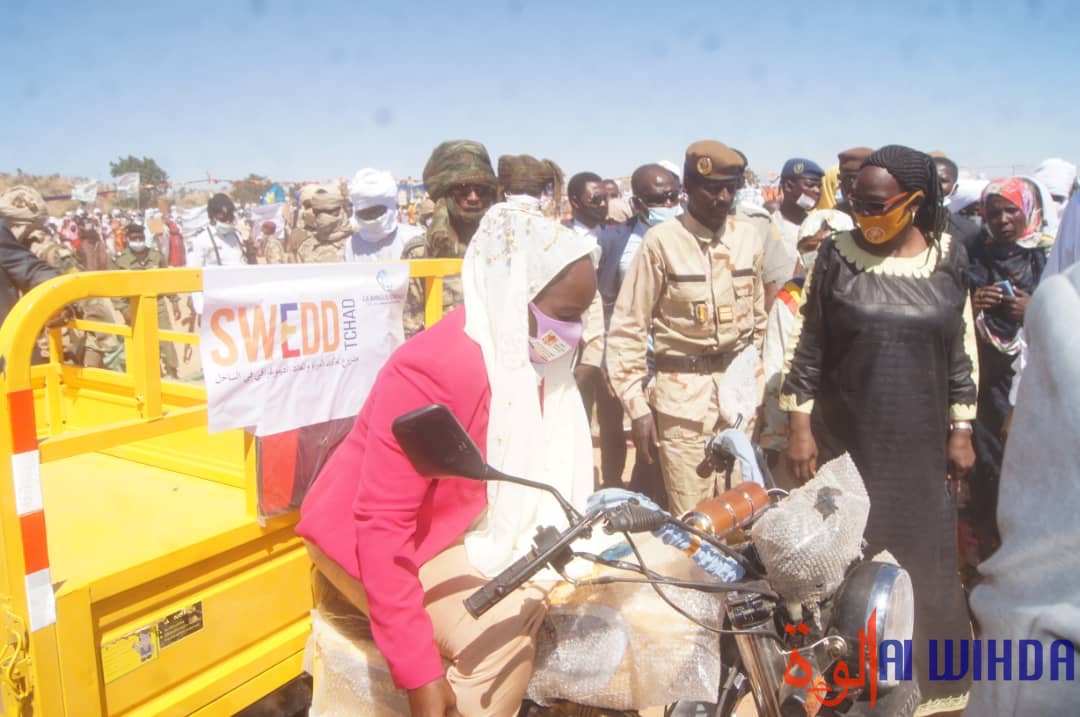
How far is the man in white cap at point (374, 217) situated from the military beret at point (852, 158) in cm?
303

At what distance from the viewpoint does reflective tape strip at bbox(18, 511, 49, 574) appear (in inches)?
65.3

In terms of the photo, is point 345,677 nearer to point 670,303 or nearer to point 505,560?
point 505,560

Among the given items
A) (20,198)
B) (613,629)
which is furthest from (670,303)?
(20,198)

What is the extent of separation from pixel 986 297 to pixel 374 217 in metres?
4.04

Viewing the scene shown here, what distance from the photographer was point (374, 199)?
18.7ft

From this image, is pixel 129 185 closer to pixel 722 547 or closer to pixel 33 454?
pixel 33 454

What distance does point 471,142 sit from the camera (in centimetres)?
452

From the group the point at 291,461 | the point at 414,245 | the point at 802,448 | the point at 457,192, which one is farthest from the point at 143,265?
the point at 802,448

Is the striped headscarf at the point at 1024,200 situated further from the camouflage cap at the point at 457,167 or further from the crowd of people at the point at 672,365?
the camouflage cap at the point at 457,167

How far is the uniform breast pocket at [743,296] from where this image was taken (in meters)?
3.75

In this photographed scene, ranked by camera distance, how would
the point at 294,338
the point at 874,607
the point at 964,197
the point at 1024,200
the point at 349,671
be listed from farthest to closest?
the point at 964,197, the point at 1024,200, the point at 294,338, the point at 349,671, the point at 874,607

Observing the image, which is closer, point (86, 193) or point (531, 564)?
point (531, 564)

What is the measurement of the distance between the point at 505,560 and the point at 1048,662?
A: 1.18 m

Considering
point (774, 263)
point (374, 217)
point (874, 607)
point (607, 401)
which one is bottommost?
point (607, 401)
